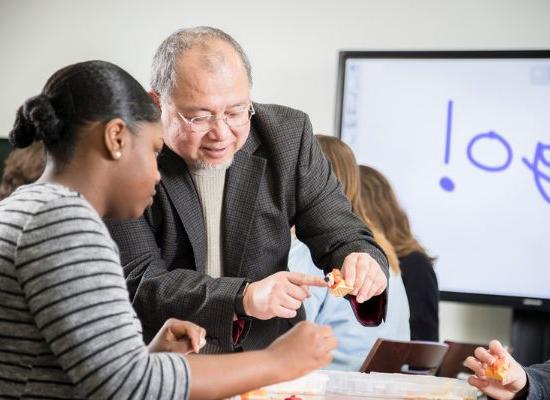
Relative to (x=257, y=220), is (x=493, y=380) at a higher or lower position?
lower

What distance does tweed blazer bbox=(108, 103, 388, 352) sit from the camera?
6.11 ft

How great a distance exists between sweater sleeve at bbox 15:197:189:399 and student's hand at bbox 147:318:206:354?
0.28m

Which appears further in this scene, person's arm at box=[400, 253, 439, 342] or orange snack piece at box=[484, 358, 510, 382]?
person's arm at box=[400, 253, 439, 342]

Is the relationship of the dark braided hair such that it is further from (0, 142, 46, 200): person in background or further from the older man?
(0, 142, 46, 200): person in background

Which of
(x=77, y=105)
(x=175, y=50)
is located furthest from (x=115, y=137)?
(x=175, y=50)

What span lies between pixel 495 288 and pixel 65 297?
118 inches

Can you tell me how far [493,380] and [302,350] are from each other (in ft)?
1.92

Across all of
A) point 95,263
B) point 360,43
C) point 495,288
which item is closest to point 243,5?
point 360,43

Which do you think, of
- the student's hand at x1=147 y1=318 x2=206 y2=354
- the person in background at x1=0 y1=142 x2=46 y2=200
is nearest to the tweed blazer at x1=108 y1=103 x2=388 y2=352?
the student's hand at x1=147 y1=318 x2=206 y2=354

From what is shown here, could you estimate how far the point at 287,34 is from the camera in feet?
14.1

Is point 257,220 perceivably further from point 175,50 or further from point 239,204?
point 175,50

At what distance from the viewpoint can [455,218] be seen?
391 cm

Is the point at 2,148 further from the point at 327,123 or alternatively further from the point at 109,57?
the point at 327,123

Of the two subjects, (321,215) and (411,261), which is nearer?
(321,215)
